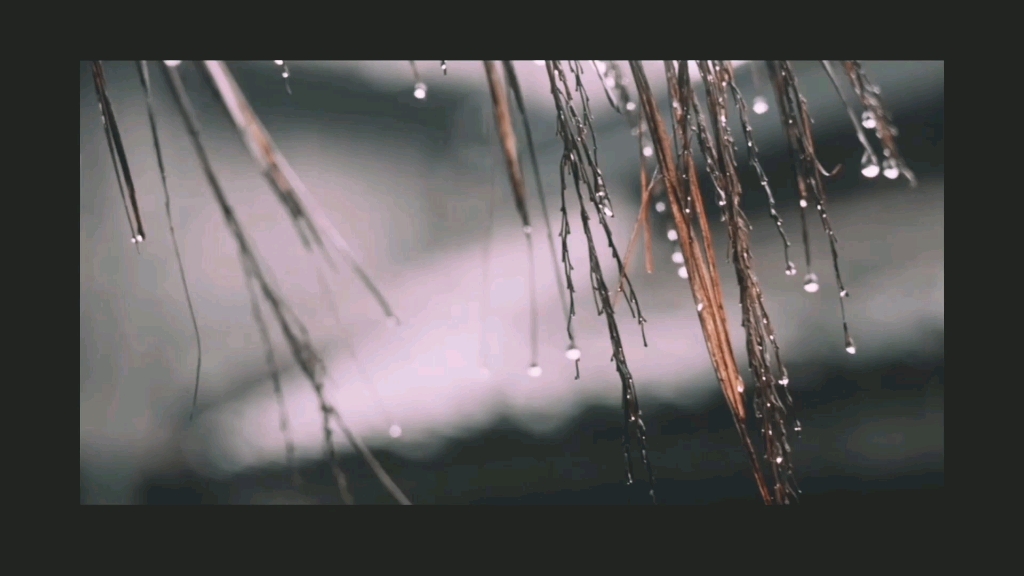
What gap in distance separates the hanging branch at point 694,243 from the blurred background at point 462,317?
0.72 m

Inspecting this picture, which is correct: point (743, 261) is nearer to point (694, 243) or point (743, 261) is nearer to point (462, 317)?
point (694, 243)

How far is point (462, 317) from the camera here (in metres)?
1.63

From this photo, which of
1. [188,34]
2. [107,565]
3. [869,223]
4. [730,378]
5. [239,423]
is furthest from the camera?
[239,423]

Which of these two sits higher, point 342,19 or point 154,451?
point 342,19

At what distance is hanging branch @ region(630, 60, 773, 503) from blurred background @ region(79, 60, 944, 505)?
72 cm

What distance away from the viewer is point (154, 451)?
1629 millimetres

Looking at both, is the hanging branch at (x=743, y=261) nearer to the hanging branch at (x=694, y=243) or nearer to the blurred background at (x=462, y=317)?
the hanging branch at (x=694, y=243)

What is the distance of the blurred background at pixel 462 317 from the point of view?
5.04ft

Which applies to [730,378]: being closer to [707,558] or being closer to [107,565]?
[707,558]

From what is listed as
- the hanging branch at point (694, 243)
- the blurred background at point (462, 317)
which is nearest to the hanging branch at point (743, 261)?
the hanging branch at point (694, 243)

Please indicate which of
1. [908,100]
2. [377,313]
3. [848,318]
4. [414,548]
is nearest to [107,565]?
[414,548]

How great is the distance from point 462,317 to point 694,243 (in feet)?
3.00

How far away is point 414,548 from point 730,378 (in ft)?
2.72

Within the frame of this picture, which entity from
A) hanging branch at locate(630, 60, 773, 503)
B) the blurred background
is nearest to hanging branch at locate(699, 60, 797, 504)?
hanging branch at locate(630, 60, 773, 503)
